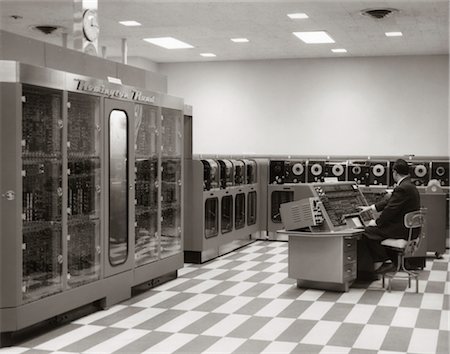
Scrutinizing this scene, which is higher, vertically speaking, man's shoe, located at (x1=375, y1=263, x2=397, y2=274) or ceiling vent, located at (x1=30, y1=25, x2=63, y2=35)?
ceiling vent, located at (x1=30, y1=25, x2=63, y2=35)

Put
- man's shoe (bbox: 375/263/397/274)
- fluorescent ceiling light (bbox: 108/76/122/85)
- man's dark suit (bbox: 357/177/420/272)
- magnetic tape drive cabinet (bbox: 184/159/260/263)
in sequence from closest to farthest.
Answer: fluorescent ceiling light (bbox: 108/76/122/85) < man's dark suit (bbox: 357/177/420/272) < man's shoe (bbox: 375/263/397/274) < magnetic tape drive cabinet (bbox: 184/159/260/263)

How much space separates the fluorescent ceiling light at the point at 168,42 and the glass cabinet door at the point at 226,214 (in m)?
3.46

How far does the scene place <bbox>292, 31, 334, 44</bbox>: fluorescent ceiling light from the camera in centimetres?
1110

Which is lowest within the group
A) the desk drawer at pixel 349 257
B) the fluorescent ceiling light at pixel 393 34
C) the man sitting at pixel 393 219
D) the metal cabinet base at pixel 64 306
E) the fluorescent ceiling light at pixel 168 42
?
the metal cabinet base at pixel 64 306

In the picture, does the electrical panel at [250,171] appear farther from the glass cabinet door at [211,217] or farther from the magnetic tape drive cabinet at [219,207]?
the glass cabinet door at [211,217]

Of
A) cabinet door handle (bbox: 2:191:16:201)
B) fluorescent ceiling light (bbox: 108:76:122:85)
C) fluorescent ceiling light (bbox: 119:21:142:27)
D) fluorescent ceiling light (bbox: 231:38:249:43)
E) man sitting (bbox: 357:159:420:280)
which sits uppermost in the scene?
fluorescent ceiling light (bbox: 119:21:142:27)

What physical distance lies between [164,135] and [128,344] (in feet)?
11.9

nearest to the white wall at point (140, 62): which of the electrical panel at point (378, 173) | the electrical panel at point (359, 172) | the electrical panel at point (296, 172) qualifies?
the electrical panel at point (296, 172)

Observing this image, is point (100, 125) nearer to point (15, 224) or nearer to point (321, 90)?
point (15, 224)

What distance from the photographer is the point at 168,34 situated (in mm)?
11289

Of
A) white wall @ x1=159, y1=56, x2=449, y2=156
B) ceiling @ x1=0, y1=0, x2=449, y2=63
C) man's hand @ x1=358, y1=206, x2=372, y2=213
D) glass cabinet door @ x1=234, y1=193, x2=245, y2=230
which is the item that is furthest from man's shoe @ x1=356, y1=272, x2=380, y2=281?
white wall @ x1=159, y1=56, x2=449, y2=156

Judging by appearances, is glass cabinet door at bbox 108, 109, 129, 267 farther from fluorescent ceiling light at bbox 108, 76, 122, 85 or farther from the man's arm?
the man's arm

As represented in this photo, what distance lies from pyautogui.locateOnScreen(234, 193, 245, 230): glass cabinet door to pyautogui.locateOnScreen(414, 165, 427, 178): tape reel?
3052 mm

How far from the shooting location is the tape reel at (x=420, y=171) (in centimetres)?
1100
